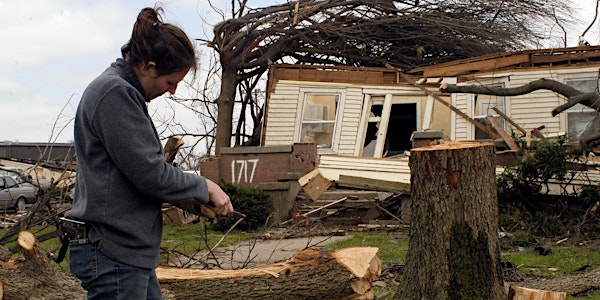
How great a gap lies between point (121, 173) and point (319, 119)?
13.0m

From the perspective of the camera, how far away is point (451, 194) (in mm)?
4535

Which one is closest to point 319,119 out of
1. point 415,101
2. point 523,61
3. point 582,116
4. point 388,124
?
point 388,124

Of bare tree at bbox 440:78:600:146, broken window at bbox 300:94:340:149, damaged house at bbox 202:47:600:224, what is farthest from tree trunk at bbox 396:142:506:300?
broken window at bbox 300:94:340:149

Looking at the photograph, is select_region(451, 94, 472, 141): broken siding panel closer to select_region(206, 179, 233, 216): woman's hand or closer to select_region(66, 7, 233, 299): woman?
select_region(206, 179, 233, 216): woman's hand

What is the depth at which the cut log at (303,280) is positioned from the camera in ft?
15.0

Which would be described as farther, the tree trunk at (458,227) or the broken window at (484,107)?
the broken window at (484,107)

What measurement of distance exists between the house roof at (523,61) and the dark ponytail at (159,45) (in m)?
12.4

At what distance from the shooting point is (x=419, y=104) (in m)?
14.8

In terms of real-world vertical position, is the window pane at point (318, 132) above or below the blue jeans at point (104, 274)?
above

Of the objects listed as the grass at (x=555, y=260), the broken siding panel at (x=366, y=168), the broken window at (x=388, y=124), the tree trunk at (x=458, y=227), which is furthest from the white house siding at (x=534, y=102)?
the tree trunk at (x=458, y=227)

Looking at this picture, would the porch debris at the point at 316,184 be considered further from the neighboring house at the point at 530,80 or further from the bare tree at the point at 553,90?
the neighboring house at the point at 530,80

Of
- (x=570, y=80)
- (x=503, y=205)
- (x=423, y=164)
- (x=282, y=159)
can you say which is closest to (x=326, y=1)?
(x=282, y=159)

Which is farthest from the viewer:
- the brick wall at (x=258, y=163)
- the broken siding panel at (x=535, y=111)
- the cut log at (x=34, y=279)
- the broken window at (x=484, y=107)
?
the broken window at (x=484, y=107)

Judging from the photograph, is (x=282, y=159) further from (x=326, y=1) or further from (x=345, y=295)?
(x=345, y=295)
